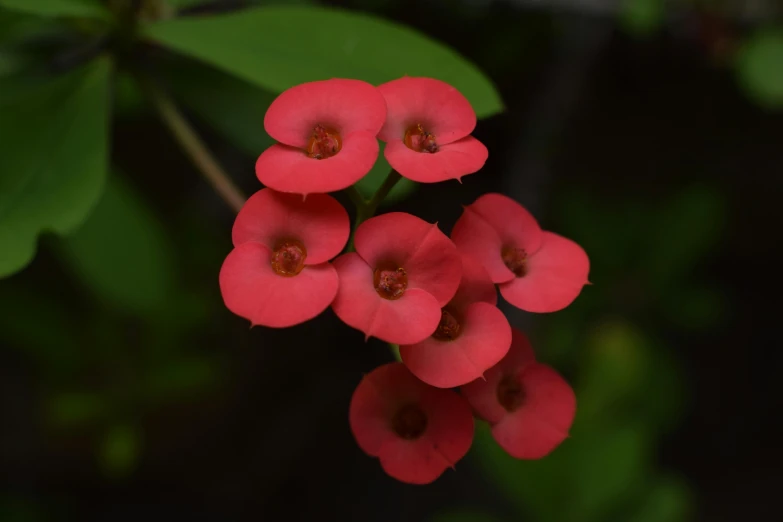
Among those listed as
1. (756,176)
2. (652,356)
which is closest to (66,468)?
(652,356)

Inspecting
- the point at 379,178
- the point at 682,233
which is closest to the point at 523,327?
the point at 682,233

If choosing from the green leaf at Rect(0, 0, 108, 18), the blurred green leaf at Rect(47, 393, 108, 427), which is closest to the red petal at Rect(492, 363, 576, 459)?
the green leaf at Rect(0, 0, 108, 18)

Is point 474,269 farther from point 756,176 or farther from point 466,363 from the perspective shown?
point 756,176

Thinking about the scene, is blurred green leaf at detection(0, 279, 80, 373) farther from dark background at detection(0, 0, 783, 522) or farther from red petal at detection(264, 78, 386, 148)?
red petal at detection(264, 78, 386, 148)

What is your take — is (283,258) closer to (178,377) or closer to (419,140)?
(419,140)

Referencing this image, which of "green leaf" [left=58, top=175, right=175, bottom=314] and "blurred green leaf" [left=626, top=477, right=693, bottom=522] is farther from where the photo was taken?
→ "blurred green leaf" [left=626, top=477, right=693, bottom=522]

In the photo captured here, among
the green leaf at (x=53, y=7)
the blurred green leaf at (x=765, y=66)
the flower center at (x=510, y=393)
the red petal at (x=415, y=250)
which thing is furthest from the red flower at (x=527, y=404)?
the blurred green leaf at (x=765, y=66)
